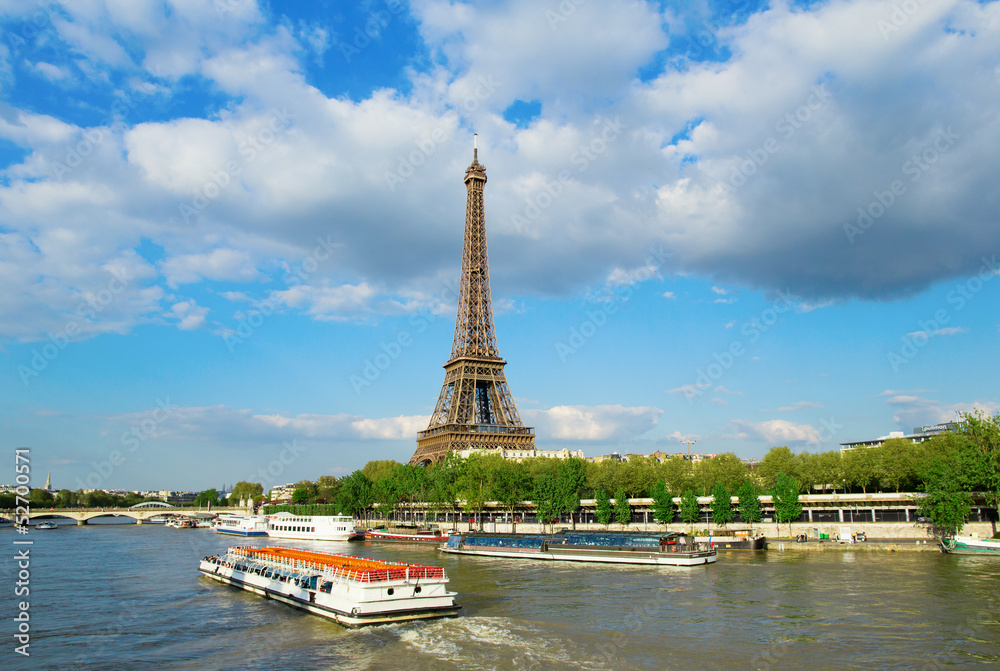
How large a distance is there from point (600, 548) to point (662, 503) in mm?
29356

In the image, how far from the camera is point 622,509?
97.0 m

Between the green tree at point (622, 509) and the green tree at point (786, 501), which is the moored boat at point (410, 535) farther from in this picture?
the green tree at point (786, 501)

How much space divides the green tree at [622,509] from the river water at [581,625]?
136ft

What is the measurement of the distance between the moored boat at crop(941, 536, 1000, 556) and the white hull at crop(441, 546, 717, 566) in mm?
22342

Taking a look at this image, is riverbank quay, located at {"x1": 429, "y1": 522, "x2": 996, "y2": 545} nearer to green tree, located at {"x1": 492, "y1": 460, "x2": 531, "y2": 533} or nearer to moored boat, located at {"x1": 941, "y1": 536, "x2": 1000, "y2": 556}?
green tree, located at {"x1": 492, "y1": 460, "x2": 531, "y2": 533}

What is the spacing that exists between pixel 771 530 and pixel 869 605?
52.8 metres

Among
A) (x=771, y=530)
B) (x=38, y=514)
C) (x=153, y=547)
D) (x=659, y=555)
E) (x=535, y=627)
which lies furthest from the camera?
(x=38, y=514)

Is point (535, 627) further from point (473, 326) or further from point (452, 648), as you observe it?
point (473, 326)

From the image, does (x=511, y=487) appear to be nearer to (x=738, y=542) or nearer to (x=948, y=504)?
(x=738, y=542)

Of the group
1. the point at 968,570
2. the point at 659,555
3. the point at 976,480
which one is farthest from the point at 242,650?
the point at 976,480

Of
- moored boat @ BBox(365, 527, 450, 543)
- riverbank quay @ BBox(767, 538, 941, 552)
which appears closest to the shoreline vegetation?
riverbank quay @ BBox(767, 538, 941, 552)

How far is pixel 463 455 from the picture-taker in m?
130

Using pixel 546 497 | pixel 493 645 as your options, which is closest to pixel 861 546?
pixel 546 497

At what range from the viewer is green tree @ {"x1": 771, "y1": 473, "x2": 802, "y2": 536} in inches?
3280
